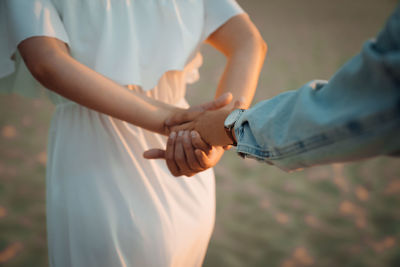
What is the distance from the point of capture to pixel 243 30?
32.8 inches

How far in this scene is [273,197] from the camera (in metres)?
Result: 2.00

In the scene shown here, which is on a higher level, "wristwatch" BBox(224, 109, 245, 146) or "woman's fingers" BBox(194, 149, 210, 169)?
"wristwatch" BBox(224, 109, 245, 146)

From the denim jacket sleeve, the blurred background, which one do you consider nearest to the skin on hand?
the denim jacket sleeve

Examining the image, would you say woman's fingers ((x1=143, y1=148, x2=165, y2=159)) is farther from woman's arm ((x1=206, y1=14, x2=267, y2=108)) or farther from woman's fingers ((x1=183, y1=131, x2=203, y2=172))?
woman's arm ((x1=206, y1=14, x2=267, y2=108))

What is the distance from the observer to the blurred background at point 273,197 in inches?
64.8

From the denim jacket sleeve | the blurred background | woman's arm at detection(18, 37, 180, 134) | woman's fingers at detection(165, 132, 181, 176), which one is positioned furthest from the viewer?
the blurred background

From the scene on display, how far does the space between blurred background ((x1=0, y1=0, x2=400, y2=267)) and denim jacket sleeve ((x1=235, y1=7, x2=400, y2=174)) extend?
1293 mm

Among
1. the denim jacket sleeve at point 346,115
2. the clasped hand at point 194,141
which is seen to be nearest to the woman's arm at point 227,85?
the clasped hand at point 194,141

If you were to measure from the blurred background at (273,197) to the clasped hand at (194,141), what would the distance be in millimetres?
1037

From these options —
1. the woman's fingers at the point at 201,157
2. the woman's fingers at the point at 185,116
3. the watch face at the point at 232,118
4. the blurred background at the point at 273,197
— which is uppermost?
the watch face at the point at 232,118

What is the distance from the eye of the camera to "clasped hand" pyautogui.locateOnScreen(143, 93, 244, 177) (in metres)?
0.70

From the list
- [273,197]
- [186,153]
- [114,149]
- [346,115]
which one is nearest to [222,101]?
[186,153]

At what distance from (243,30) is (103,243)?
642mm

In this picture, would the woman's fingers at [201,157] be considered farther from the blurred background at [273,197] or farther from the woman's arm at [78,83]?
the blurred background at [273,197]
